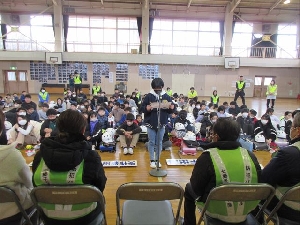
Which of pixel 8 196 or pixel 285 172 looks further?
pixel 285 172

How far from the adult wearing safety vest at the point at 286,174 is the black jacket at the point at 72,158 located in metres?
1.24

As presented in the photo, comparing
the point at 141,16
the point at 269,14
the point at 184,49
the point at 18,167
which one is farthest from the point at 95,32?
the point at 18,167

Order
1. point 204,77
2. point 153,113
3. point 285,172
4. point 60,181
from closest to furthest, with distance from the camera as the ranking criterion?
point 60,181 < point 285,172 < point 153,113 < point 204,77

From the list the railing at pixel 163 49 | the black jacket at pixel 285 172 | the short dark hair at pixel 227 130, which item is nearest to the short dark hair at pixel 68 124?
the short dark hair at pixel 227 130

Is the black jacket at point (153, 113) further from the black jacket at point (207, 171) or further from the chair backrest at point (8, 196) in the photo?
the chair backrest at point (8, 196)

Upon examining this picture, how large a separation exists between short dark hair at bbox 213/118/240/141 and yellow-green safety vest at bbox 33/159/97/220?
3.23 feet

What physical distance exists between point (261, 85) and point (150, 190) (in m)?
17.3

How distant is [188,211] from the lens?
1.89 m

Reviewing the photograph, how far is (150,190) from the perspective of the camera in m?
1.46

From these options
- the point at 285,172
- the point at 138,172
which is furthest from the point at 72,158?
the point at 138,172

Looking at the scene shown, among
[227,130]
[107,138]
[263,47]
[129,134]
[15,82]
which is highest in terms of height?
[263,47]

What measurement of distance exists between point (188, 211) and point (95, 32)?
1544 centimetres

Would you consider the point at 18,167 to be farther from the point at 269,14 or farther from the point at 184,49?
the point at 269,14

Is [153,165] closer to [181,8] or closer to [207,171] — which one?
[207,171]
